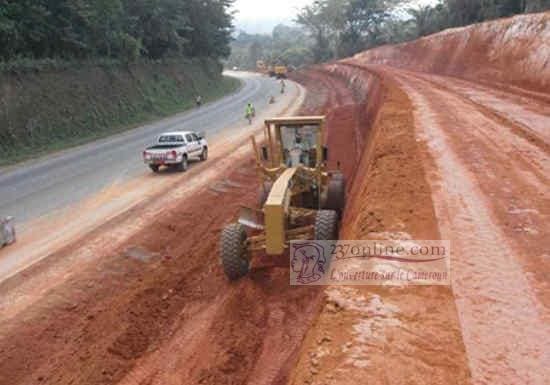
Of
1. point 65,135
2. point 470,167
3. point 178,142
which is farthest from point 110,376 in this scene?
point 65,135

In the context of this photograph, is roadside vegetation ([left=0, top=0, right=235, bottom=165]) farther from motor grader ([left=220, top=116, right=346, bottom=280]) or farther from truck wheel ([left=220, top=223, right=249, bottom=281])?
truck wheel ([left=220, top=223, right=249, bottom=281])

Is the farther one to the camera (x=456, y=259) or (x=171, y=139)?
(x=171, y=139)

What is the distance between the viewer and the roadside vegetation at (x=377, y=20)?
145 ft

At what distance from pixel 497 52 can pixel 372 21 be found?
54808mm

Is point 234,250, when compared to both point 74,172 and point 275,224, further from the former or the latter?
point 74,172

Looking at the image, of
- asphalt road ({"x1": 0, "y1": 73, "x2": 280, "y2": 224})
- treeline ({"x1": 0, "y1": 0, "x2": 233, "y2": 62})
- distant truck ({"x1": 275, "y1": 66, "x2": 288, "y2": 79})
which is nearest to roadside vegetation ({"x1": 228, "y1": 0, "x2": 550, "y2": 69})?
distant truck ({"x1": 275, "y1": 66, "x2": 288, "y2": 79})

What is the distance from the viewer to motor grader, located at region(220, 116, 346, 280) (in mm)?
9617

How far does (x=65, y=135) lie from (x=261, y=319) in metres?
25.0

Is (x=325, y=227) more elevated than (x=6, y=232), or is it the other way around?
(x=325, y=227)

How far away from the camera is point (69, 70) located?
3253 cm

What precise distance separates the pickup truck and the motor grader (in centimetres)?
894

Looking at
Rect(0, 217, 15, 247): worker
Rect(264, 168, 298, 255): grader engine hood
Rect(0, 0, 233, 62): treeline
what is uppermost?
Rect(0, 0, 233, 62): treeline

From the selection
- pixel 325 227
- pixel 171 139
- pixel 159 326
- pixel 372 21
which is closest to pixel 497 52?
pixel 171 139

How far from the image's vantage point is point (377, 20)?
274 feet
